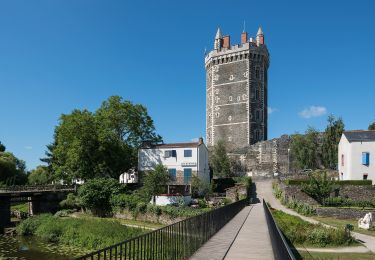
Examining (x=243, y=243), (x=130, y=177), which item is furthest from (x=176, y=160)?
(x=243, y=243)

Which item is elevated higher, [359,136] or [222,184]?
[359,136]

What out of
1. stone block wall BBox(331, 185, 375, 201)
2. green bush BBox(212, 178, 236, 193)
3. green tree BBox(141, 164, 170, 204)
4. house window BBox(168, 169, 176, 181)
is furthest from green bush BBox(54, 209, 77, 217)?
stone block wall BBox(331, 185, 375, 201)

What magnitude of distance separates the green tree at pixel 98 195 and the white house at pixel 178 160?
8.38 m

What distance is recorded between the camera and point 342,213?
30.6 m

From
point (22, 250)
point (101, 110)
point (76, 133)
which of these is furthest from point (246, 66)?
point (22, 250)

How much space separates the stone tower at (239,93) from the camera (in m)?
66.8

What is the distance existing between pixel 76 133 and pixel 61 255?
908 inches

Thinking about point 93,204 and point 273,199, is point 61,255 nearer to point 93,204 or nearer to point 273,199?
point 93,204

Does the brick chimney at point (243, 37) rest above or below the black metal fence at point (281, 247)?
above

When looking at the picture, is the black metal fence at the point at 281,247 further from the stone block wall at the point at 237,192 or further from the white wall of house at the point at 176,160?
the white wall of house at the point at 176,160

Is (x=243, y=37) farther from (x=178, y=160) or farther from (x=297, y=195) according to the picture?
(x=297, y=195)

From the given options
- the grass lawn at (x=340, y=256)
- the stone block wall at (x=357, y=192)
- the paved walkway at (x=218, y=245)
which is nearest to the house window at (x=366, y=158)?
the stone block wall at (x=357, y=192)

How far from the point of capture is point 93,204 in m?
36.6

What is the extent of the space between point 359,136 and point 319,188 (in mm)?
10506
